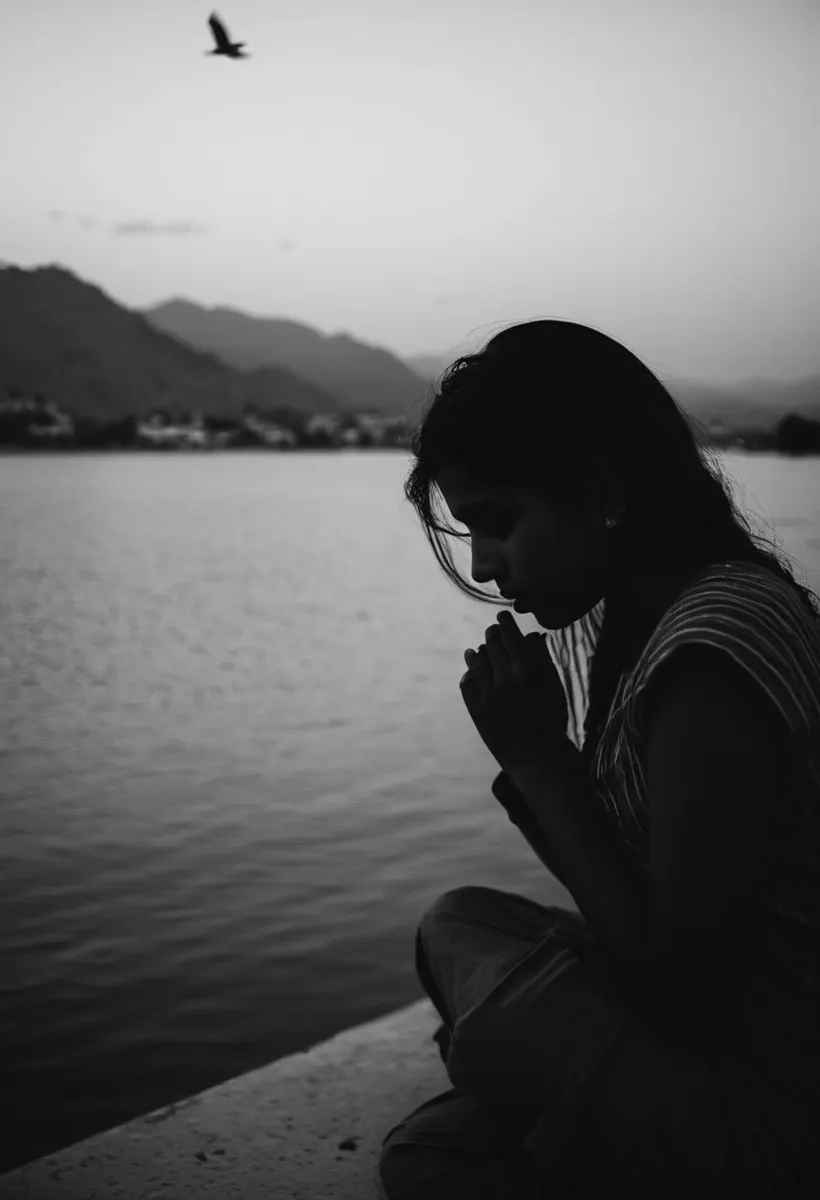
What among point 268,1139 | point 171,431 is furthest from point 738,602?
point 171,431

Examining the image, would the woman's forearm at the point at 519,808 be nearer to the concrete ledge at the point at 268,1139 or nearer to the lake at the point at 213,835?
the lake at the point at 213,835

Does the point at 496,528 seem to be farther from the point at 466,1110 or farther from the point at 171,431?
the point at 171,431

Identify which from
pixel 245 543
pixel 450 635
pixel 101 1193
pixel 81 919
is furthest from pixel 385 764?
pixel 245 543

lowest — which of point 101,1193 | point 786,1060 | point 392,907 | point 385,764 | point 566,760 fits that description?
point 385,764

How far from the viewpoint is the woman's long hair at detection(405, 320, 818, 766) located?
162 cm

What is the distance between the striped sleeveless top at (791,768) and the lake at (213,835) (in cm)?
63

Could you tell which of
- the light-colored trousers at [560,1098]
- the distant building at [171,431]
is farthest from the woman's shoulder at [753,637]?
the distant building at [171,431]

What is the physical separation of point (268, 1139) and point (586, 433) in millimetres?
1466

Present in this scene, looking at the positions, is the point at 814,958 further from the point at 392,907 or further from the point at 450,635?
the point at 450,635

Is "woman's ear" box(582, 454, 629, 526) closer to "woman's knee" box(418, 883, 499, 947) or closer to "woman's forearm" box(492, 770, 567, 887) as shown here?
"woman's forearm" box(492, 770, 567, 887)

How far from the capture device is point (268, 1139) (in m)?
2.24

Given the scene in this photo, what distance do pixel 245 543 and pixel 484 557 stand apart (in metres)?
21.4

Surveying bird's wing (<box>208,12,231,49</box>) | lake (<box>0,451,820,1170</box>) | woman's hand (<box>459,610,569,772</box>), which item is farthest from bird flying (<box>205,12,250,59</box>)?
woman's hand (<box>459,610,569,772</box>)

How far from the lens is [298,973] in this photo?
12.4 feet
